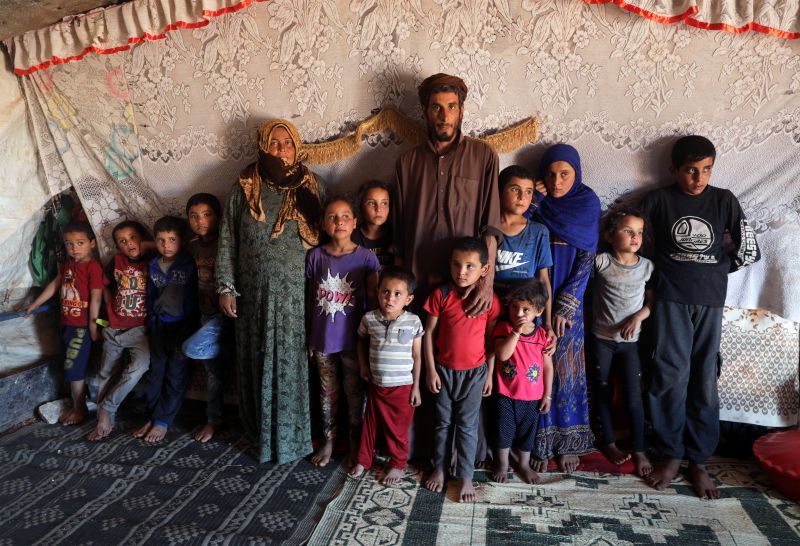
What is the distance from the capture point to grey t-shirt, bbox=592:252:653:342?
97.0 inches

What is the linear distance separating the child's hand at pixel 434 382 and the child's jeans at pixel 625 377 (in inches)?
35.2

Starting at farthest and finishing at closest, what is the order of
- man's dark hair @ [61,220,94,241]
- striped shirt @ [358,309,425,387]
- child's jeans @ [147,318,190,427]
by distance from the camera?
man's dark hair @ [61,220,94,241], child's jeans @ [147,318,190,427], striped shirt @ [358,309,425,387]

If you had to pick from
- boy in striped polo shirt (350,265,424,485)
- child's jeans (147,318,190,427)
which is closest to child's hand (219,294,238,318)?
child's jeans (147,318,190,427)

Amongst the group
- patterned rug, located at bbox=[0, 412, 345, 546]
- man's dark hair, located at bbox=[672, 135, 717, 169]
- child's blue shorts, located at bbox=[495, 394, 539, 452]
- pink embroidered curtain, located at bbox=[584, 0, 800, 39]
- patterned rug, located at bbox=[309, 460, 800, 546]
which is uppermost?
pink embroidered curtain, located at bbox=[584, 0, 800, 39]

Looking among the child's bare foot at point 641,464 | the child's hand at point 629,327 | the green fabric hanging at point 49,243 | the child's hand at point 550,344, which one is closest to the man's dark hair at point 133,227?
the green fabric hanging at point 49,243

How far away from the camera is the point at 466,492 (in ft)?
7.45

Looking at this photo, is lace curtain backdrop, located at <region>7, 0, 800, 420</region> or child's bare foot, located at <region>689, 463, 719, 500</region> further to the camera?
lace curtain backdrop, located at <region>7, 0, 800, 420</region>

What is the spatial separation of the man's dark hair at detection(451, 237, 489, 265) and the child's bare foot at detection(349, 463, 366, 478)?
123 cm

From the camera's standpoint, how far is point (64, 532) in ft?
6.71

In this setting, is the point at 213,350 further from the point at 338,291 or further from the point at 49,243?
the point at 49,243

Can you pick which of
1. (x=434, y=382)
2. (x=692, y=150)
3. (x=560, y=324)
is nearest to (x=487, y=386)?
(x=434, y=382)

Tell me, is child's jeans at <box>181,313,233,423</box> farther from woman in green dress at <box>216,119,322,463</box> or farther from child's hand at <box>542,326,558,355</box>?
child's hand at <box>542,326,558,355</box>

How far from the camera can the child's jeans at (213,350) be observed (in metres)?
2.69

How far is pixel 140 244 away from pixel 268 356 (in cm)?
122
